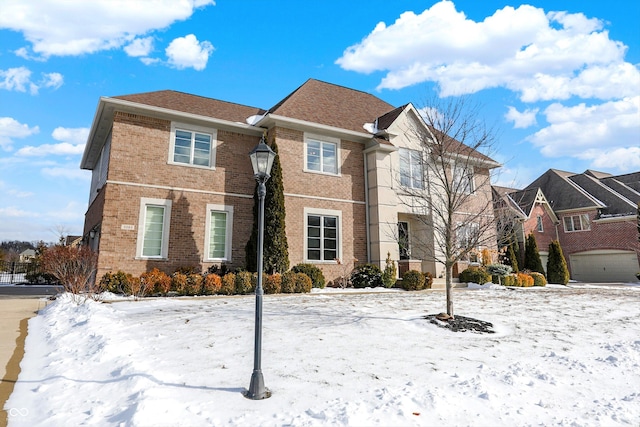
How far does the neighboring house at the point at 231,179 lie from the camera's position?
42.9ft

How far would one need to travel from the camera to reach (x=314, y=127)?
15.6 meters

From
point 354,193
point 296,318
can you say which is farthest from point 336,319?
point 354,193

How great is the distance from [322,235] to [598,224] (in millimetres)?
24781

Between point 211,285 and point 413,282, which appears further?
point 413,282

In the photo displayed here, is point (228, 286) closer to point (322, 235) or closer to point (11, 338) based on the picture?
point (322, 235)

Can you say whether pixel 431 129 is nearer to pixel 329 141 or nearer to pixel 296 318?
pixel 296 318

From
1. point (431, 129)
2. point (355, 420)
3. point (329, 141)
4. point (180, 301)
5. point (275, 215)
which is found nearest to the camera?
point (355, 420)

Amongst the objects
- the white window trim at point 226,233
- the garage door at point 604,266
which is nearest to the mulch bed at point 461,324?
the white window trim at point 226,233

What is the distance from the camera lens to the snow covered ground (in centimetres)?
366

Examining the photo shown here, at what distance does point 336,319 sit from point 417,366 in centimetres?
279

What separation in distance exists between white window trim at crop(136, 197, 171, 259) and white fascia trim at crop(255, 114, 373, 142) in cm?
485

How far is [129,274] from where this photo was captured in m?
12.2

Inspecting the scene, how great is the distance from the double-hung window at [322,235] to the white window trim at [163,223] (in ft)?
17.2

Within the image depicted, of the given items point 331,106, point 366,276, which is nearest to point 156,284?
point 366,276
